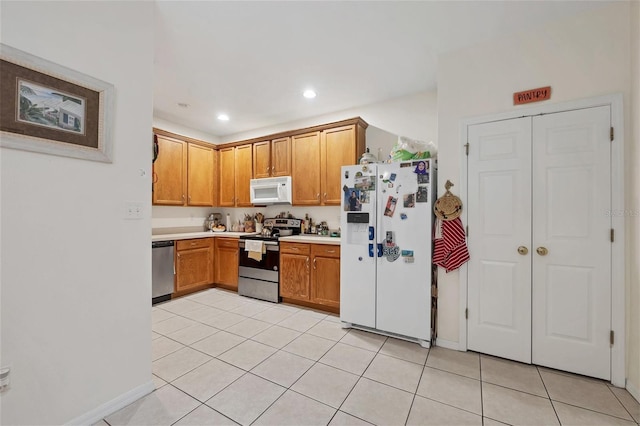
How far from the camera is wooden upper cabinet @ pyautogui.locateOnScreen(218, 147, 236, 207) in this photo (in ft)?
15.2

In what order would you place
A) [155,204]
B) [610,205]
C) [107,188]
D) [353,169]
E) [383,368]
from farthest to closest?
[155,204]
[353,169]
[383,368]
[610,205]
[107,188]

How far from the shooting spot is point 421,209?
2.47 meters

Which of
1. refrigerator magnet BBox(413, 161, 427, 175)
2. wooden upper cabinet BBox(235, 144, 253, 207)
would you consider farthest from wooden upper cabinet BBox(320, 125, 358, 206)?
wooden upper cabinet BBox(235, 144, 253, 207)

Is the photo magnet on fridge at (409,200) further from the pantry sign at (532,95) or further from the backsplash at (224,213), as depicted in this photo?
the backsplash at (224,213)

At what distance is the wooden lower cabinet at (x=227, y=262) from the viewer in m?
4.11

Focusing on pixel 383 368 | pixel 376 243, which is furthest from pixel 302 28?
pixel 383 368

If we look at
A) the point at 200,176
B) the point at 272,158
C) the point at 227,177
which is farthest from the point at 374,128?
the point at 200,176

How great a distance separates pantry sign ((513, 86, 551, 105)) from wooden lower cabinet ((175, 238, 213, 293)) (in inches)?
169

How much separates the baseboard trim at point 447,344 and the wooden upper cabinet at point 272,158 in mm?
2885

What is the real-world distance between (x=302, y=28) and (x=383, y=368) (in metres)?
2.86

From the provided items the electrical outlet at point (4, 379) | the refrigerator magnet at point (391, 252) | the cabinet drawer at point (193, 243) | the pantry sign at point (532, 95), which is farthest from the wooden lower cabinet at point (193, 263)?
the pantry sign at point (532, 95)

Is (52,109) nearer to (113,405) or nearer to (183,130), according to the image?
(113,405)

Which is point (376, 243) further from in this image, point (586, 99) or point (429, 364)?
point (586, 99)

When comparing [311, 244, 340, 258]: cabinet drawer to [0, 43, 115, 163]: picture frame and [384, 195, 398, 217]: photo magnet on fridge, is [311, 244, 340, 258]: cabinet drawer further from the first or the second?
[0, 43, 115, 163]: picture frame
